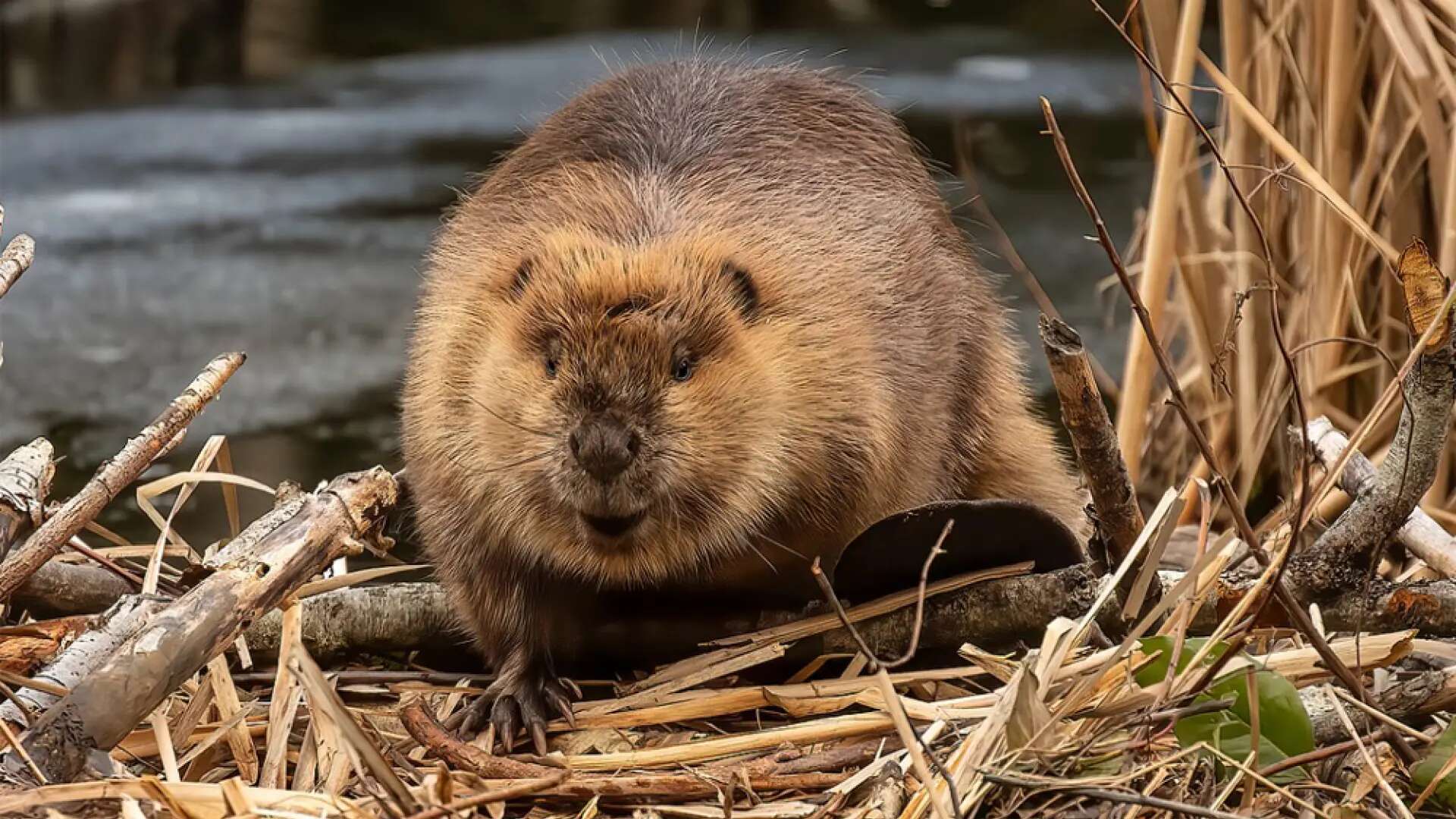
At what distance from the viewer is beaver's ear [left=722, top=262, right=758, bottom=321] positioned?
2.35 m

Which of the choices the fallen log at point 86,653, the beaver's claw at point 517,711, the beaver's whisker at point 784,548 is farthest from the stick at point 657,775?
the fallen log at point 86,653

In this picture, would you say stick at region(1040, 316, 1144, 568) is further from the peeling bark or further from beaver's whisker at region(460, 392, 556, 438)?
beaver's whisker at region(460, 392, 556, 438)

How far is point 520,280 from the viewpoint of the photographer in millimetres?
2398

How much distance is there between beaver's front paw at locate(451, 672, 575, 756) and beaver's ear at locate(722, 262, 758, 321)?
613mm

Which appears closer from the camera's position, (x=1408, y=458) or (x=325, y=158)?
(x=1408, y=458)

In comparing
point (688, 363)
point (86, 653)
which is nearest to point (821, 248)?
point (688, 363)

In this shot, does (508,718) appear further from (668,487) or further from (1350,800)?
(1350,800)

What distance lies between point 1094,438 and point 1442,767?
557 mm

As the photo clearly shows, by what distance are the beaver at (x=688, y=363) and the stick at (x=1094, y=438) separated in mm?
353

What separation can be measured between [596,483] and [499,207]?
0.78 m

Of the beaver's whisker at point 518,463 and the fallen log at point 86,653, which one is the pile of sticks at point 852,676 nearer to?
the fallen log at point 86,653

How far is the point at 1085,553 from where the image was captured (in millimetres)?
2510

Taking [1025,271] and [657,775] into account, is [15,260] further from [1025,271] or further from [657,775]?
[1025,271]

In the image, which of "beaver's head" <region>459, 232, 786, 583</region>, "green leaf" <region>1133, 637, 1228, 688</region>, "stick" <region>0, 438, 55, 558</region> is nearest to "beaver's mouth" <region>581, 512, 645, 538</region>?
"beaver's head" <region>459, 232, 786, 583</region>
